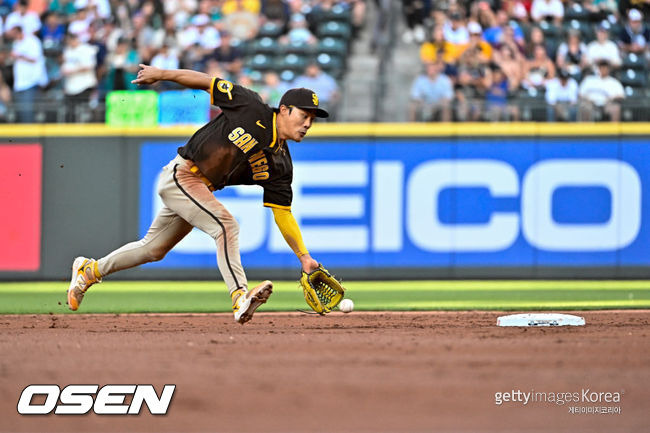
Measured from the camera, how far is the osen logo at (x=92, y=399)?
5133mm

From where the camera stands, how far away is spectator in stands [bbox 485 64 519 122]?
14297mm

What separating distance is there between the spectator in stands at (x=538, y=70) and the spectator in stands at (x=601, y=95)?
0.50 meters

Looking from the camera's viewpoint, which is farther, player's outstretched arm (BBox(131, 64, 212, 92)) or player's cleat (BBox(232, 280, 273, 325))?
player's outstretched arm (BBox(131, 64, 212, 92))

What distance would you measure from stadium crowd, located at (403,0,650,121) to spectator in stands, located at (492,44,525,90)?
0.01 m

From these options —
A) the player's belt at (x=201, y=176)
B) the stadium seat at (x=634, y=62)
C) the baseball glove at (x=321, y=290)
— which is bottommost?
the baseball glove at (x=321, y=290)

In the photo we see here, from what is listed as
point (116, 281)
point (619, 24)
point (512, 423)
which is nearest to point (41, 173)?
point (116, 281)

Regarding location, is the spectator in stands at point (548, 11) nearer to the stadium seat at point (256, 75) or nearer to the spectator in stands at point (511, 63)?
the spectator in stands at point (511, 63)

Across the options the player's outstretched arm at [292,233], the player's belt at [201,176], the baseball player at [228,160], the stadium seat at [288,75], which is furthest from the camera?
the stadium seat at [288,75]

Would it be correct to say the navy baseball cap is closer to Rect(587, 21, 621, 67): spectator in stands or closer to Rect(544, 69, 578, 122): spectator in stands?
Rect(544, 69, 578, 122): spectator in stands

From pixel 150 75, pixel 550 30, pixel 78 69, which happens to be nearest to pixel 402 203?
pixel 550 30

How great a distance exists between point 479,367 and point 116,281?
352 inches

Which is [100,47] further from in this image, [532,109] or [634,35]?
[634,35]

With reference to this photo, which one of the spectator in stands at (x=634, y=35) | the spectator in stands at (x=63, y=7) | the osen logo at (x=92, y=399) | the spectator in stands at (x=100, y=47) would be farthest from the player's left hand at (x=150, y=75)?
the spectator in stands at (x=634, y=35)

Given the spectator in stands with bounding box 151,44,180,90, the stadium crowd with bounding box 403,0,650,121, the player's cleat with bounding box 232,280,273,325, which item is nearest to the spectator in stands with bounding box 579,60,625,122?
the stadium crowd with bounding box 403,0,650,121
